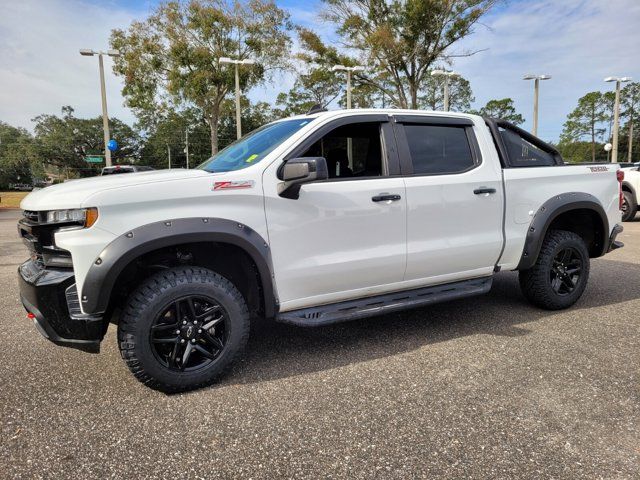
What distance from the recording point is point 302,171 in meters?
2.84

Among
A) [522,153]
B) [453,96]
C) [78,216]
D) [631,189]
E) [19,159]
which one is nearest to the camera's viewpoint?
[78,216]

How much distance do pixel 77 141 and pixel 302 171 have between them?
84.4m

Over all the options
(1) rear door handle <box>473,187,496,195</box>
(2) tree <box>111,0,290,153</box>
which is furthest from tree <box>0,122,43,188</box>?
(1) rear door handle <box>473,187,496,195</box>

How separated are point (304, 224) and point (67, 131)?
277ft

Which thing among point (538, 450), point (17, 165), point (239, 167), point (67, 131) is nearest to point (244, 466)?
point (538, 450)

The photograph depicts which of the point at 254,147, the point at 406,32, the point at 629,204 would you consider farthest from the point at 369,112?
the point at 406,32

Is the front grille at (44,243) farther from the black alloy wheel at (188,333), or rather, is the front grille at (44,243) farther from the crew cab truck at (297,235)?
the black alloy wheel at (188,333)

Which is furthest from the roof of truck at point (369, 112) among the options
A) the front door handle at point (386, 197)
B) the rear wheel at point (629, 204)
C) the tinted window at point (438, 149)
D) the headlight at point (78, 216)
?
the rear wheel at point (629, 204)

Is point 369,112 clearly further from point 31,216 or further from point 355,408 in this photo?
point 31,216

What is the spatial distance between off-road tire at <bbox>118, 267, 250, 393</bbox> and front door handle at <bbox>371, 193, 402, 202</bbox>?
120cm

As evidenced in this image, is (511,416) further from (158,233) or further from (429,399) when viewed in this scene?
(158,233)

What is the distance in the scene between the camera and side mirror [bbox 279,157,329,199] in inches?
111

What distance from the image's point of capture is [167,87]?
85.1 ft

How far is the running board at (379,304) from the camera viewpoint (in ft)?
10.4
